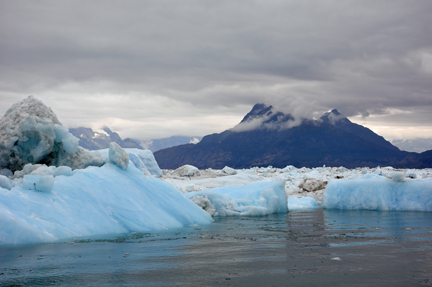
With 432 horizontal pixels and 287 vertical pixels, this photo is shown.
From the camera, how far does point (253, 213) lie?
17.5 metres

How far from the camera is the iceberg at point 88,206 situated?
896 centimetres

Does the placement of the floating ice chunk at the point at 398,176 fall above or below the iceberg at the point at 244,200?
above

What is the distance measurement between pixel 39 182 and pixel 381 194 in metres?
17.7

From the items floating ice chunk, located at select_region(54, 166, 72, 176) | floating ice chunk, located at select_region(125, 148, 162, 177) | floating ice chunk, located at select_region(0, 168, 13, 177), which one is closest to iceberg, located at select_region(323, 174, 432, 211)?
floating ice chunk, located at select_region(54, 166, 72, 176)

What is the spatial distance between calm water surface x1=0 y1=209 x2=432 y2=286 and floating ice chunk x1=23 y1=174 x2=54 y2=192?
1993 mm

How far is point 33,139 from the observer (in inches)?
510

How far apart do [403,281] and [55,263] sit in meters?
5.90

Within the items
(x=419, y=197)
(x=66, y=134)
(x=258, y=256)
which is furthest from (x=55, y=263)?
(x=419, y=197)

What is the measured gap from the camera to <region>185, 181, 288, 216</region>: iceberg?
56.1 ft

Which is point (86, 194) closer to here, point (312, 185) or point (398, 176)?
point (398, 176)

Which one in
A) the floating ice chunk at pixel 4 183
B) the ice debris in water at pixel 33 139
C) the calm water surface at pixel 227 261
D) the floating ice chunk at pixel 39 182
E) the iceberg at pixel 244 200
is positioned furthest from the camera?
the iceberg at pixel 244 200

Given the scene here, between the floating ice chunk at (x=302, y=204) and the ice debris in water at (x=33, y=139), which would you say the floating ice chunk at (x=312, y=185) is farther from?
the ice debris in water at (x=33, y=139)

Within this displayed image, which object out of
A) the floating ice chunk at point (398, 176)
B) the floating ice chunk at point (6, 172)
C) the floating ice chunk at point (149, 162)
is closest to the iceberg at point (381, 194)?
the floating ice chunk at point (398, 176)

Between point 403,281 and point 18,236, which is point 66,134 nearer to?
point 18,236
